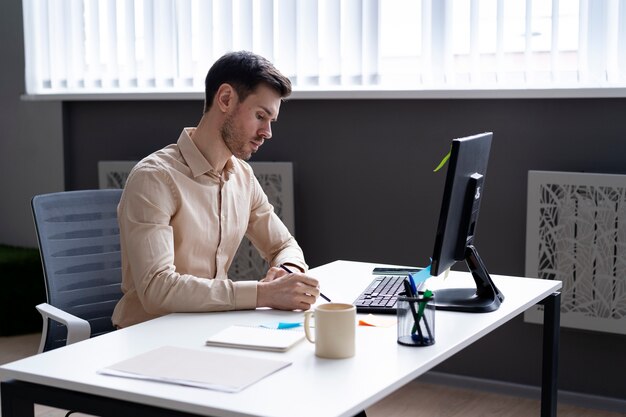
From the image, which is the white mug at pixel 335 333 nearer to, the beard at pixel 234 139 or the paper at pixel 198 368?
the paper at pixel 198 368

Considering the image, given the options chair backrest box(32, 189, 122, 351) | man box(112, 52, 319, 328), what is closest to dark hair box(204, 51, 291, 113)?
man box(112, 52, 319, 328)

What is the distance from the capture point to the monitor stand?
2020 millimetres

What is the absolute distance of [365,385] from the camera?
4.92 ft

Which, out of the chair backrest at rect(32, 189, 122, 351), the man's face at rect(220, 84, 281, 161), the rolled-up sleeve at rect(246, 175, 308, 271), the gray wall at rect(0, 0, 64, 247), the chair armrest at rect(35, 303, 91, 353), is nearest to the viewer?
the chair armrest at rect(35, 303, 91, 353)

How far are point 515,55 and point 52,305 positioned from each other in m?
1.91

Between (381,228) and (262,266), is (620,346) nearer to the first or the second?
(381,228)

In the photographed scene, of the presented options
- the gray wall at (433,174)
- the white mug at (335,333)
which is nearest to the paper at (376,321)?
the white mug at (335,333)

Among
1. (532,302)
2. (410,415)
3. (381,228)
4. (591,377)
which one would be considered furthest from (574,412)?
(532,302)

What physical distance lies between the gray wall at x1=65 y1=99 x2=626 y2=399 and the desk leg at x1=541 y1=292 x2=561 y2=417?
94 cm

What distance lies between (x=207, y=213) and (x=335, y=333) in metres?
0.80

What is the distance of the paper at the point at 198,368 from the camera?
4.93 feet

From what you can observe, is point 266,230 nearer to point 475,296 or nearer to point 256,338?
point 475,296

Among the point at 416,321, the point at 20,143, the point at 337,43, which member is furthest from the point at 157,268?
the point at 20,143

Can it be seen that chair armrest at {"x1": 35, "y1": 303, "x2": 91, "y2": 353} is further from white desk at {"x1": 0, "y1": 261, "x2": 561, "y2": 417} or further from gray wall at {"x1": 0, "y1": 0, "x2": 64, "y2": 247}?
gray wall at {"x1": 0, "y1": 0, "x2": 64, "y2": 247}
